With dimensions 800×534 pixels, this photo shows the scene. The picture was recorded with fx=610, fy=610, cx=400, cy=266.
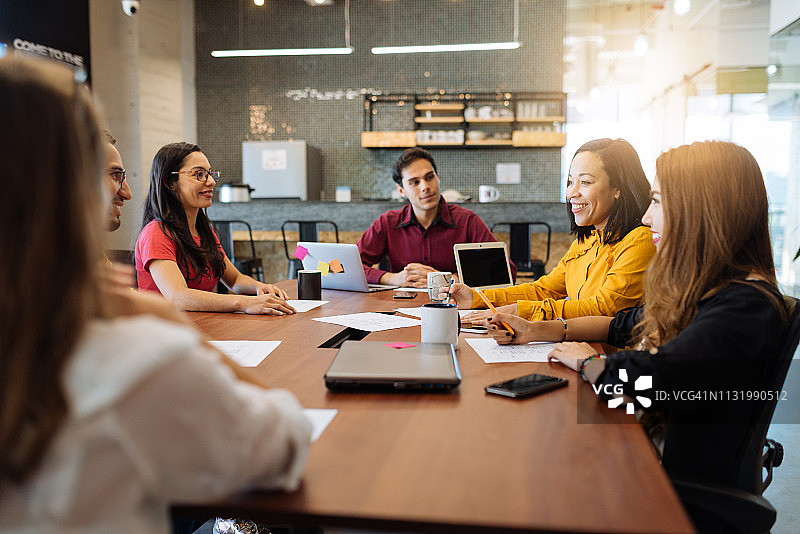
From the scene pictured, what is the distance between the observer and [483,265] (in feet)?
8.87

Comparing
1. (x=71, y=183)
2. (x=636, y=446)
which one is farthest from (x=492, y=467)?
(x=71, y=183)

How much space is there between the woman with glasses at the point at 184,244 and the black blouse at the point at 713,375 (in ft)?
4.31

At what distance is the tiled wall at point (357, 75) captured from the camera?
7203mm

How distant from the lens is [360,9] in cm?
735

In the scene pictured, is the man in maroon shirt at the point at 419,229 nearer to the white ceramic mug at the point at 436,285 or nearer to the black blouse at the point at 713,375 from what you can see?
the white ceramic mug at the point at 436,285

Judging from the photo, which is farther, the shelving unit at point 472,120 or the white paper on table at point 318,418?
the shelving unit at point 472,120

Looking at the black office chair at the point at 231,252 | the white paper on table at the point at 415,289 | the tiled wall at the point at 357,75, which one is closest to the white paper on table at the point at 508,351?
the white paper on table at the point at 415,289

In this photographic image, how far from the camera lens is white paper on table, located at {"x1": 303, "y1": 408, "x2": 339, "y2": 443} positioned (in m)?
0.95

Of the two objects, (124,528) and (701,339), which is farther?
(701,339)

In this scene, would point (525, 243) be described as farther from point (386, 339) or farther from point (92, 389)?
point (92, 389)

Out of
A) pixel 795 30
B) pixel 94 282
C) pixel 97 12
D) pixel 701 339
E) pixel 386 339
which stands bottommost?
pixel 386 339

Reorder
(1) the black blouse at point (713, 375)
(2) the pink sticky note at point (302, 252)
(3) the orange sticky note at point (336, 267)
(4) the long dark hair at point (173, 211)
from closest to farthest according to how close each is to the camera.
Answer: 1. (1) the black blouse at point (713, 375)
2. (4) the long dark hair at point (173, 211)
3. (3) the orange sticky note at point (336, 267)
4. (2) the pink sticky note at point (302, 252)

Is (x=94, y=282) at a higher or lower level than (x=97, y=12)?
lower

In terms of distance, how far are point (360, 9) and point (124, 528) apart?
7531mm
